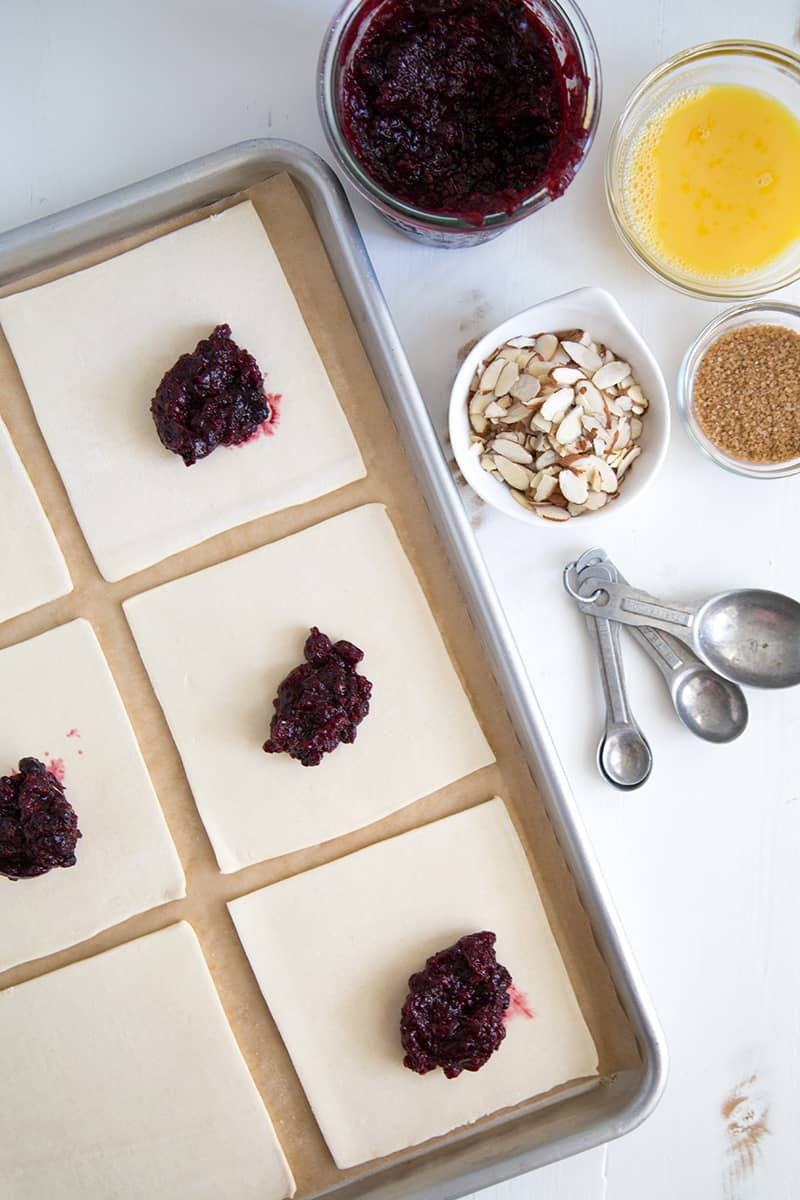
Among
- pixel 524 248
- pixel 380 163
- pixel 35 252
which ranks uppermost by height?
pixel 35 252

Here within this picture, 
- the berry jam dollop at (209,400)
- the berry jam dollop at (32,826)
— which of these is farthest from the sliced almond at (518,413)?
the berry jam dollop at (32,826)

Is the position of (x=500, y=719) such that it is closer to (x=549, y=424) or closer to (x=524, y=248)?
(x=549, y=424)

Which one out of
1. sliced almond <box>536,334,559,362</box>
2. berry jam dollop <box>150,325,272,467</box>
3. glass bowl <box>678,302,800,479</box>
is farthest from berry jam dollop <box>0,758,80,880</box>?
glass bowl <box>678,302,800,479</box>

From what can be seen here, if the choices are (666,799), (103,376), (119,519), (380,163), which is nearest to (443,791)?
(666,799)

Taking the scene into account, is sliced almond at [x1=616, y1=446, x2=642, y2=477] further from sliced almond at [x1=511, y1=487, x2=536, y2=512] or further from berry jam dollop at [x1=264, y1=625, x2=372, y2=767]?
berry jam dollop at [x1=264, y1=625, x2=372, y2=767]

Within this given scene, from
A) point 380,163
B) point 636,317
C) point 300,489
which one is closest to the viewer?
point 380,163
